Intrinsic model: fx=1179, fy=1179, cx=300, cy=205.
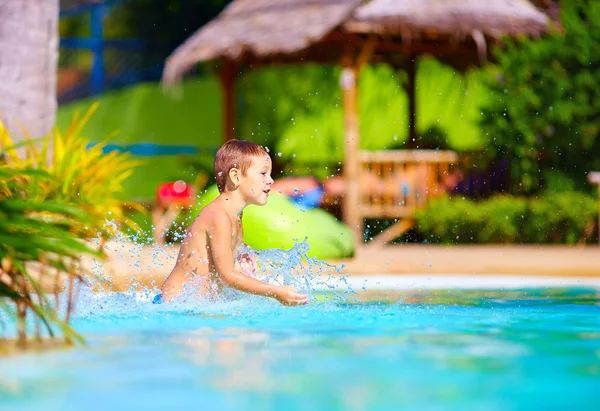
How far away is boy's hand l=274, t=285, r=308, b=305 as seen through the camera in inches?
230

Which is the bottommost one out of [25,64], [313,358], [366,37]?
[313,358]

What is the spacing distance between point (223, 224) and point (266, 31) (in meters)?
8.66

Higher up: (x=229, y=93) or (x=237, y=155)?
(x=229, y=93)

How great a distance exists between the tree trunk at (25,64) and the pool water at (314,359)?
275 cm

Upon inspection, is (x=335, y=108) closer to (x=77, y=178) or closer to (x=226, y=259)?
(x=77, y=178)

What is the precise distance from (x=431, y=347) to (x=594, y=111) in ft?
29.6

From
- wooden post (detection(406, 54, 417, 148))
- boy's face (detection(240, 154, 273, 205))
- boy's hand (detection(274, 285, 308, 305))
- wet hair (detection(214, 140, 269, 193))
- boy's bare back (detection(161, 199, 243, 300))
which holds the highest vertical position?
wooden post (detection(406, 54, 417, 148))

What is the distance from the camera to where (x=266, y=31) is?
48.2 feet

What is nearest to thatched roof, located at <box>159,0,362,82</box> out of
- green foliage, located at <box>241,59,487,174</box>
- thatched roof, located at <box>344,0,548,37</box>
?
thatched roof, located at <box>344,0,548,37</box>

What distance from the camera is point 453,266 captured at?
9414 mm

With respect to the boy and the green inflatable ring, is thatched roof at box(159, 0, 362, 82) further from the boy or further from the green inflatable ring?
the boy

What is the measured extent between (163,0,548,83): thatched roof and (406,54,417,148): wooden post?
204 centimetres

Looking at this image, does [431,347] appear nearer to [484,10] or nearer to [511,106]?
[511,106]

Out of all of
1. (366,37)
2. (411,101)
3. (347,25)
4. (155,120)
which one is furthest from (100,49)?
(347,25)
